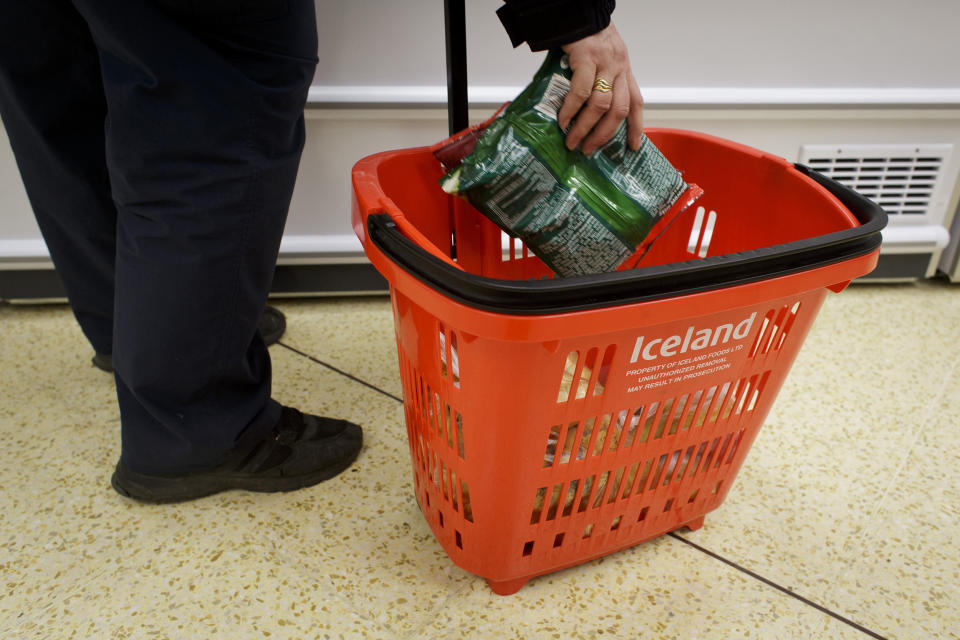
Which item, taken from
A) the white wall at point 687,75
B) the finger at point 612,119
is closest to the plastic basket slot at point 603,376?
the finger at point 612,119

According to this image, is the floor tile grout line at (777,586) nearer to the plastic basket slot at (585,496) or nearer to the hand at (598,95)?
the plastic basket slot at (585,496)

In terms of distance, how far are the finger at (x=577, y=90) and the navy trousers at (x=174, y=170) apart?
291mm

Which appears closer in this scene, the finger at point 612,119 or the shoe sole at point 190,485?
the finger at point 612,119

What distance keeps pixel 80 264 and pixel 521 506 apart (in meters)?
0.79

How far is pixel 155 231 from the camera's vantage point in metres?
0.69

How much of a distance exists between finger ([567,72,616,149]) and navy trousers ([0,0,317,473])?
0.31 metres

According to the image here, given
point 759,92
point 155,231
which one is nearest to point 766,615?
point 155,231

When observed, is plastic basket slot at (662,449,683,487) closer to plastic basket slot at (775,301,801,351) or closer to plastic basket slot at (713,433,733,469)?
plastic basket slot at (713,433,733,469)

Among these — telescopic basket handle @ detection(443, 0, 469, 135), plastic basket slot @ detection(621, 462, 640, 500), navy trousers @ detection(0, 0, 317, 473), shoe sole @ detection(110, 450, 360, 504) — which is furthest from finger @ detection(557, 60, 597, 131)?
shoe sole @ detection(110, 450, 360, 504)

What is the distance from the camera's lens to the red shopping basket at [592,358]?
1.79 ft

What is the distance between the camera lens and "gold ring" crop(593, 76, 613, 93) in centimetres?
66

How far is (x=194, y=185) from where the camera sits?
66 cm

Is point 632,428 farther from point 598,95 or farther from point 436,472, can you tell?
point 598,95

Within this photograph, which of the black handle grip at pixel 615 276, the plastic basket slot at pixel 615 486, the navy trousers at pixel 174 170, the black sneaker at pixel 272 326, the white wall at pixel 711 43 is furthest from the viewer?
the black sneaker at pixel 272 326
